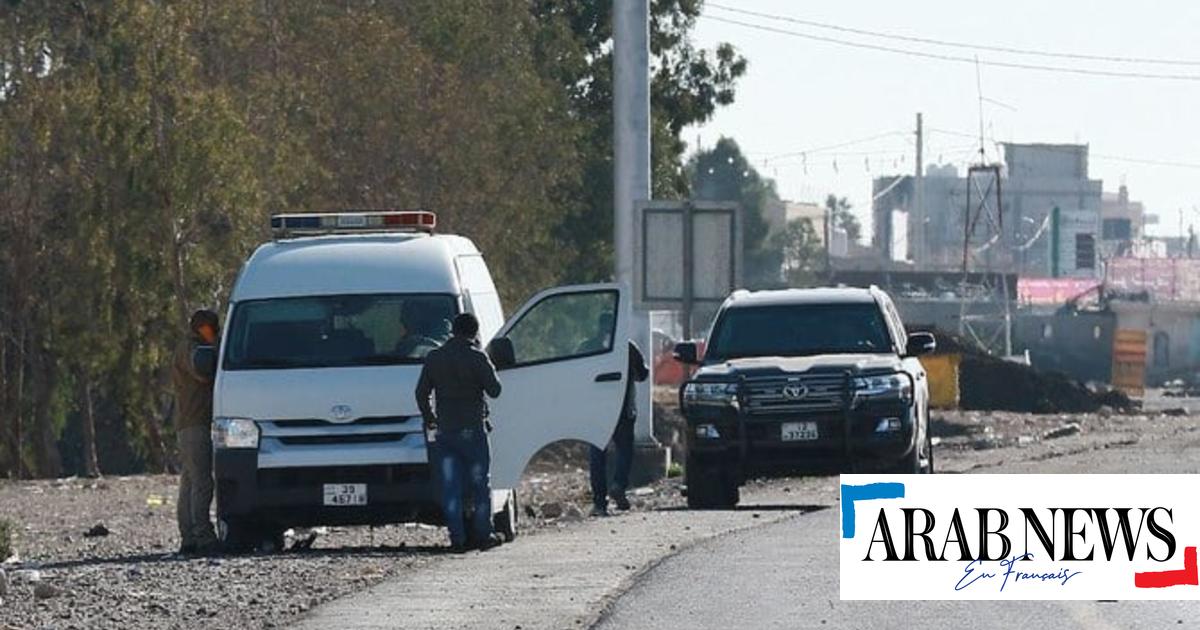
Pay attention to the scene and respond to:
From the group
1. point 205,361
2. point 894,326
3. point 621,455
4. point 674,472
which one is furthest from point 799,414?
point 674,472

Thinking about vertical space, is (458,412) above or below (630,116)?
below

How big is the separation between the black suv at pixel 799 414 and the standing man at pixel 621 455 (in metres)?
0.50

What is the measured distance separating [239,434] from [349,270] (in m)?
1.61

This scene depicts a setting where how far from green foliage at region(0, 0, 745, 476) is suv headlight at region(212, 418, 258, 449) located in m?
19.5

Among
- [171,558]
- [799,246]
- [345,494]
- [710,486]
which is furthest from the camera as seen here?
[799,246]

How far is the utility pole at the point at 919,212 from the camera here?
494 ft

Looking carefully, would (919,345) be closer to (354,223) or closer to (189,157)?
(354,223)

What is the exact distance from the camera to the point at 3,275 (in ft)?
146

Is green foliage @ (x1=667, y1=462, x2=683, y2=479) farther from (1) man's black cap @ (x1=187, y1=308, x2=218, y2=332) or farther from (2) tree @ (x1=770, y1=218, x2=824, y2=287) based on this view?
(2) tree @ (x1=770, y1=218, x2=824, y2=287)

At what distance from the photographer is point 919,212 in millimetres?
158500

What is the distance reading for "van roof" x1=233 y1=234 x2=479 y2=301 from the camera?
20.8 meters

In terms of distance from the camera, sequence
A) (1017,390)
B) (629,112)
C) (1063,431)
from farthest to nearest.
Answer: (1017,390) → (1063,431) → (629,112)

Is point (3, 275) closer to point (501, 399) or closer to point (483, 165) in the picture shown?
point (483, 165)

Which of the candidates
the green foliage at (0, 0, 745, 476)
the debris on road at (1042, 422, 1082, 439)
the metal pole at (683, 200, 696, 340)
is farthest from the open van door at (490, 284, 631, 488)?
the debris on road at (1042, 422, 1082, 439)
